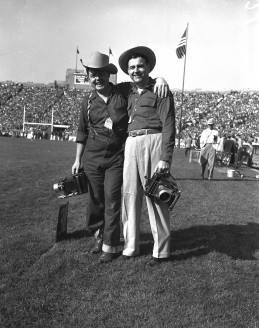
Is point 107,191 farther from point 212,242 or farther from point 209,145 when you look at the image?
point 209,145

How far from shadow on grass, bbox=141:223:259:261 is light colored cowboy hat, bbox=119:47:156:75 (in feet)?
6.78

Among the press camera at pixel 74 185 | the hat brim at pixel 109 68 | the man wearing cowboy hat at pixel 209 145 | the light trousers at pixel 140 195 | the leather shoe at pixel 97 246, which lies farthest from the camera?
the man wearing cowboy hat at pixel 209 145

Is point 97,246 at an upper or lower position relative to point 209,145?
lower

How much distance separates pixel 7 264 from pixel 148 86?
2.23m

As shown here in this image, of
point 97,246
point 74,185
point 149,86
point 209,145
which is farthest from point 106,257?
point 209,145

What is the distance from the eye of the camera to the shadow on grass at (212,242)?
4195 mm

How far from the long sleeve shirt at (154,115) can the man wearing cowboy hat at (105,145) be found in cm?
20

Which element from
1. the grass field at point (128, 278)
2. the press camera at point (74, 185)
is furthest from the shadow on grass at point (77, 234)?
the press camera at point (74, 185)

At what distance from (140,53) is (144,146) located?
96 cm

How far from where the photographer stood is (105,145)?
3947mm

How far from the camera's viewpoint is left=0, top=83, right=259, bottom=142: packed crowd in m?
47.5

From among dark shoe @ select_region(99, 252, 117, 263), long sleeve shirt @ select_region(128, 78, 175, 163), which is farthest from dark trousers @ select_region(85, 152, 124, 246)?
long sleeve shirt @ select_region(128, 78, 175, 163)

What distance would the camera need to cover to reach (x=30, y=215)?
5.62 m

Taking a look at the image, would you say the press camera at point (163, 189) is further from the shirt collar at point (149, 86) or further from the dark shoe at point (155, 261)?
the shirt collar at point (149, 86)
